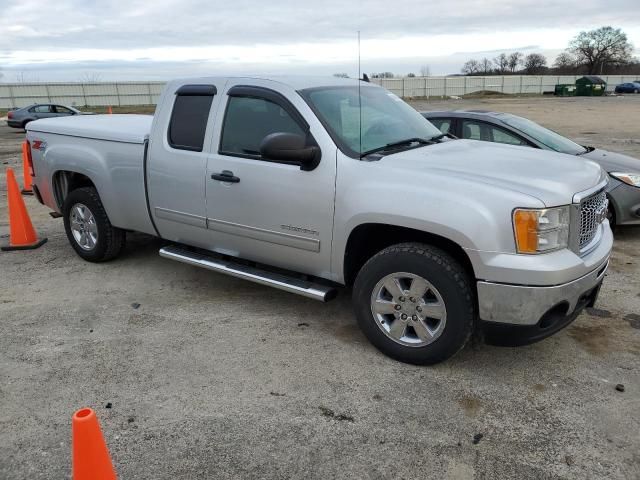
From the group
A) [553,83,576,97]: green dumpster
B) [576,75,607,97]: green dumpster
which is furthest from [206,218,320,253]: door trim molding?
[553,83,576,97]: green dumpster

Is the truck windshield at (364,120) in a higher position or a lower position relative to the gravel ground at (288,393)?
higher

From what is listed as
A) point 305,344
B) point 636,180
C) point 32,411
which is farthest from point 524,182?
point 636,180

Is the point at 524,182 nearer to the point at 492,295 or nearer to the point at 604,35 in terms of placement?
the point at 492,295

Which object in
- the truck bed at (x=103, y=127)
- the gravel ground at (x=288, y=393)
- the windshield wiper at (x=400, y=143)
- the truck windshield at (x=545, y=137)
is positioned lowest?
the gravel ground at (x=288, y=393)

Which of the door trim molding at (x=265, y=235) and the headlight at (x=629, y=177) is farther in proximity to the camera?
the headlight at (x=629, y=177)

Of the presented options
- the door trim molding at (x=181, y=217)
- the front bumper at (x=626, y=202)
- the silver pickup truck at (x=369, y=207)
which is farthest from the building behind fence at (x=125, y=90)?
the front bumper at (x=626, y=202)

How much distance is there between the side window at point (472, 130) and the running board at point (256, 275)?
143 inches

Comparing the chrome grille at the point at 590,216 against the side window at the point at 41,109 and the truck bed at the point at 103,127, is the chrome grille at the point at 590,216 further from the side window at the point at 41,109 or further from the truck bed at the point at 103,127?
the side window at the point at 41,109

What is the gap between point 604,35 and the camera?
3784 inches

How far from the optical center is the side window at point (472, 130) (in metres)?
6.77

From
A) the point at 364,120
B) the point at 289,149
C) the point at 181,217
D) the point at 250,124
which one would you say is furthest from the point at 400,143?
the point at 181,217

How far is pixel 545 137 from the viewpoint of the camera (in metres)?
6.67

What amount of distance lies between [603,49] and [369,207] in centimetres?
10969

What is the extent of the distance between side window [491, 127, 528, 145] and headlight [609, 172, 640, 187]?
1113mm
